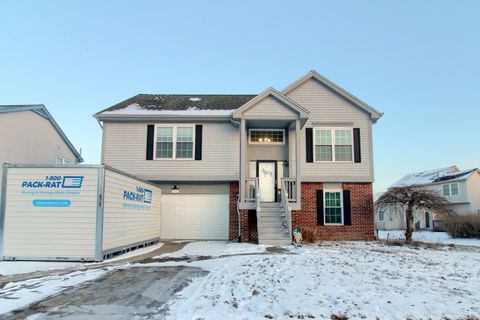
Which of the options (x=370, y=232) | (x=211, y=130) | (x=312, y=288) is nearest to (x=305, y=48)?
(x=211, y=130)

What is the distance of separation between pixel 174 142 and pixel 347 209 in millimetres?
8128

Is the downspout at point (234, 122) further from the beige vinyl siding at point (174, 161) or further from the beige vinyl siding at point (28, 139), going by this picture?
the beige vinyl siding at point (28, 139)

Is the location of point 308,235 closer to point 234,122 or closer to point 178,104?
point 234,122

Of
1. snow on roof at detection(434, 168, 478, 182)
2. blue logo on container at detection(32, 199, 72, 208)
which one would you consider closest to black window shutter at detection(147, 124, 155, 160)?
blue logo on container at detection(32, 199, 72, 208)

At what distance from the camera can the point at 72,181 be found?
32.0 feet

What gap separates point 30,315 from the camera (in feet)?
16.4

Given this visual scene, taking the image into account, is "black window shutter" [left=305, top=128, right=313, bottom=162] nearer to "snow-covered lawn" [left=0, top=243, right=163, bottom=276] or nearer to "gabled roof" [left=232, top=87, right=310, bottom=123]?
"gabled roof" [left=232, top=87, right=310, bottom=123]

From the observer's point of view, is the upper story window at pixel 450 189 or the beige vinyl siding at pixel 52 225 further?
the upper story window at pixel 450 189

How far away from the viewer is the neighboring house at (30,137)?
15062mm

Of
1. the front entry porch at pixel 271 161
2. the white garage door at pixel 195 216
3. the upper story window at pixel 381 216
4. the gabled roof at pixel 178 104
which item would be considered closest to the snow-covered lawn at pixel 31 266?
the white garage door at pixel 195 216

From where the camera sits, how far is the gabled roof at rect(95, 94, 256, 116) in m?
15.9

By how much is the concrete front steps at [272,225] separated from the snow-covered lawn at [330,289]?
3.69 m

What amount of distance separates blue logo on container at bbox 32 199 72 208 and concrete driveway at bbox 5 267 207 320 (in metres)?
2.83

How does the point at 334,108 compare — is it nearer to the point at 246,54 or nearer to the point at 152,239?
the point at 246,54
